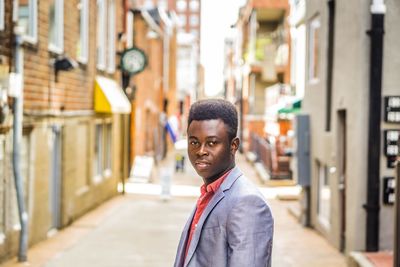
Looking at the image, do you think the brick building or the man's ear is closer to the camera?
the man's ear

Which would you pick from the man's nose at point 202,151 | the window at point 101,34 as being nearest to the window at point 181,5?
the window at point 101,34

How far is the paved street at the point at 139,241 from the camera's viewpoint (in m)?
9.30

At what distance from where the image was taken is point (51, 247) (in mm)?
10352

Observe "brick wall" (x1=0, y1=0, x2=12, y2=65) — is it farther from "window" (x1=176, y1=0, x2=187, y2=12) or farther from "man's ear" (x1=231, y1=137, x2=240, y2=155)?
"window" (x1=176, y1=0, x2=187, y2=12)

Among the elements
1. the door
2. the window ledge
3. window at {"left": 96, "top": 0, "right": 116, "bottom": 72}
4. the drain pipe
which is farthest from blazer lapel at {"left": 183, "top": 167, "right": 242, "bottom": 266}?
window at {"left": 96, "top": 0, "right": 116, "bottom": 72}

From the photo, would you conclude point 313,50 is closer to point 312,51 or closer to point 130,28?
point 312,51

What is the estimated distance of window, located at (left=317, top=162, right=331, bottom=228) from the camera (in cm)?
1138

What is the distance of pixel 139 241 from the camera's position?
429 inches

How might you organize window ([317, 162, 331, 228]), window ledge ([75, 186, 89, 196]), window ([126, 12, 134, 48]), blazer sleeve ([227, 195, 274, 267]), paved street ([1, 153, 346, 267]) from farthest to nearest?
window ([126, 12, 134, 48])
window ledge ([75, 186, 89, 196])
window ([317, 162, 331, 228])
paved street ([1, 153, 346, 267])
blazer sleeve ([227, 195, 274, 267])

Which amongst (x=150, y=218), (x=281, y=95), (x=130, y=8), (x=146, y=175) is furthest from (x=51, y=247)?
(x=281, y=95)

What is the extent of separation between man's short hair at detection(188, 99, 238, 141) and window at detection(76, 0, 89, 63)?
11.5 metres

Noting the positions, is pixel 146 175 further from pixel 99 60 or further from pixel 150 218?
pixel 150 218

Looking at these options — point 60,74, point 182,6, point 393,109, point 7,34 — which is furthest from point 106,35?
point 182,6

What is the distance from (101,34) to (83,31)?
83.7 inches
